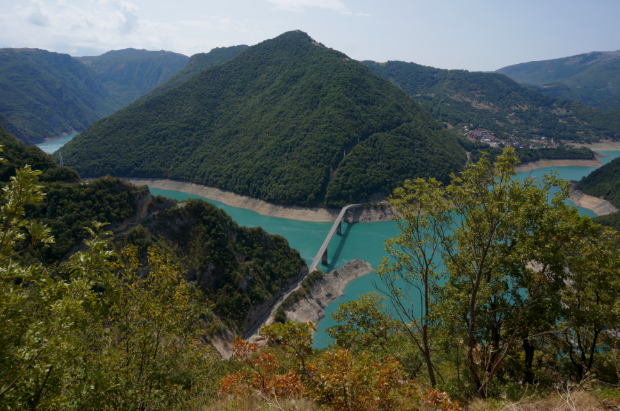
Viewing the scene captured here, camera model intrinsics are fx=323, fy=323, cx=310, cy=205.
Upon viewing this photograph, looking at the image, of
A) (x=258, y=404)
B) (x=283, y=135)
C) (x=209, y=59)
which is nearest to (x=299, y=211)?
(x=283, y=135)

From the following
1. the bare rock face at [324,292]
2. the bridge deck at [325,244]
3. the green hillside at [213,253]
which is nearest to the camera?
the green hillside at [213,253]

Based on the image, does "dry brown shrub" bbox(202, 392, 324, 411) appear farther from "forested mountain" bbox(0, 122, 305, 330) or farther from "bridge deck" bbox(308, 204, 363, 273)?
"bridge deck" bbox(308, 204, 363, 273)

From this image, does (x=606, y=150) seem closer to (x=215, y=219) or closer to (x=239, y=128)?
(x=239, y=128)

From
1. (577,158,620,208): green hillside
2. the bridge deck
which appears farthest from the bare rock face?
(577,158,620,208): green hillside

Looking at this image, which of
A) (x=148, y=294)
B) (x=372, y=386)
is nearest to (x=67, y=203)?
(x=148, y=294)

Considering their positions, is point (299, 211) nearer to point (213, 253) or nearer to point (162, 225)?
point (213, 253)

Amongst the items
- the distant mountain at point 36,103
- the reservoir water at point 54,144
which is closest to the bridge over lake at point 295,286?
the reservoir water at point 54,144

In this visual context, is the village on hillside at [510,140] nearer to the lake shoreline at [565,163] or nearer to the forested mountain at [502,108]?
A: the forested mountain at [502,108]
